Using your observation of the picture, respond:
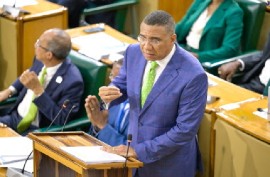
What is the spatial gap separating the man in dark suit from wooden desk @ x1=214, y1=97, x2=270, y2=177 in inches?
11.9

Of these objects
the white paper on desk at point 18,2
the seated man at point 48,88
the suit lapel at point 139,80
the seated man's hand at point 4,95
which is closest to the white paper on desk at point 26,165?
the suit lapel at point 139,80

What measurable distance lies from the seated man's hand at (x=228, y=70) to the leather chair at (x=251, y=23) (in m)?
0.11

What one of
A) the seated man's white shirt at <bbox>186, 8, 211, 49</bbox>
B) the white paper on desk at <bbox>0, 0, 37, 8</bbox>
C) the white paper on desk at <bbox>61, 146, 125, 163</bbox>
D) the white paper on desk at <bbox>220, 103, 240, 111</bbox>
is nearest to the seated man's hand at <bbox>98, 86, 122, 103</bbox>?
the white paper on desk at <bbox>61, 146, 125, 163</bbox>

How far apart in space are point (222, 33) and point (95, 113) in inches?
81.8

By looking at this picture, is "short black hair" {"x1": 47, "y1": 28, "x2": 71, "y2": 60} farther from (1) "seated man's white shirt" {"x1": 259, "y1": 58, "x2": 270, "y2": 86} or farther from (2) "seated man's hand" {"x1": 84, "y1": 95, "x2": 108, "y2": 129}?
(1) "seated man's white shirt" {"x1": 259, "y1": 58, "x2": 270, "y2": 86}

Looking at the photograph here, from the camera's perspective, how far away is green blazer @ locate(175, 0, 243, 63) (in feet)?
18.2

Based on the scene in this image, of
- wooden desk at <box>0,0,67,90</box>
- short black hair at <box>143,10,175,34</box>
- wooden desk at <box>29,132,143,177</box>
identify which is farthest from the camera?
wooden desk at <box>0,0,67,90</box>

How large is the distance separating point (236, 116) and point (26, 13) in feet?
7.07

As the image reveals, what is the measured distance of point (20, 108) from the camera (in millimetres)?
4898

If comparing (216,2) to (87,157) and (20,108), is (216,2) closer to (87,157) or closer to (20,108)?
(20,108)

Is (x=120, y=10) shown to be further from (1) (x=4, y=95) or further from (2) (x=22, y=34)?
(1) (x=4, y=95)

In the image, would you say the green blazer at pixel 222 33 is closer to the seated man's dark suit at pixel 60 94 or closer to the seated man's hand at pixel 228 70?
the seated man's hand at pixel 228 70

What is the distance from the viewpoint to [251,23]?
564cm

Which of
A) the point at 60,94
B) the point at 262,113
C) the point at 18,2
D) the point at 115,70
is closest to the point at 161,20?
the point at 262,113
